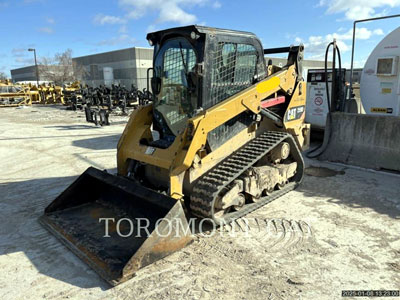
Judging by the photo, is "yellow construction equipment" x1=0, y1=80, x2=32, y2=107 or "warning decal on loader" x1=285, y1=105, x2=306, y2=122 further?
"yellow construction equipment" x1=0, y1=80, x2=32, y2=107

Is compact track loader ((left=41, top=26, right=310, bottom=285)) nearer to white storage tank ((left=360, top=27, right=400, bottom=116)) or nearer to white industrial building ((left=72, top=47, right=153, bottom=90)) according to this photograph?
white storage tank ((left=360, top=27, right=400, bottom=116))

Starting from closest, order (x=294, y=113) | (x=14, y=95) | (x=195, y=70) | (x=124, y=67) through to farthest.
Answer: (x=195, y=70)
(x=294, y=113)
(x=14, y=95)
(x=124, y=67)

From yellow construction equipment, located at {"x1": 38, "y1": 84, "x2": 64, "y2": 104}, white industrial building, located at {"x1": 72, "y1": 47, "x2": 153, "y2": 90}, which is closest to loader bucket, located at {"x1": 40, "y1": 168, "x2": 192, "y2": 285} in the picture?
yellow construction equipment, located at {"x1": 38, "y1": 84, "x2": 64, "y2": 104}

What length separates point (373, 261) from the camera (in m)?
3.28

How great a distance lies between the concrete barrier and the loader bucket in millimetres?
4590

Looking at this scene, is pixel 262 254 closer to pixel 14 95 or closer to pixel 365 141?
pixel 365 141

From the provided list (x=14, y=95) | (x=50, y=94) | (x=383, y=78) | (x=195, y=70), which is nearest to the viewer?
(x=195, y=70)

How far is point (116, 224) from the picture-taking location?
4016 millimetres

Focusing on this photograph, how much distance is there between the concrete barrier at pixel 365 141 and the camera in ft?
19.9

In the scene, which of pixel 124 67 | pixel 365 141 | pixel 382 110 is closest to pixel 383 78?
pixel 382 110

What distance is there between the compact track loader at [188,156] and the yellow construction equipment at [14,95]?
26.7 m

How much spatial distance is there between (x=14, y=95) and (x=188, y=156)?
94.5 ft

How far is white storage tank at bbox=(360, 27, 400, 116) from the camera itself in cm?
754

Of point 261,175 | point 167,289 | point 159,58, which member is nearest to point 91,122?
point 159,58
